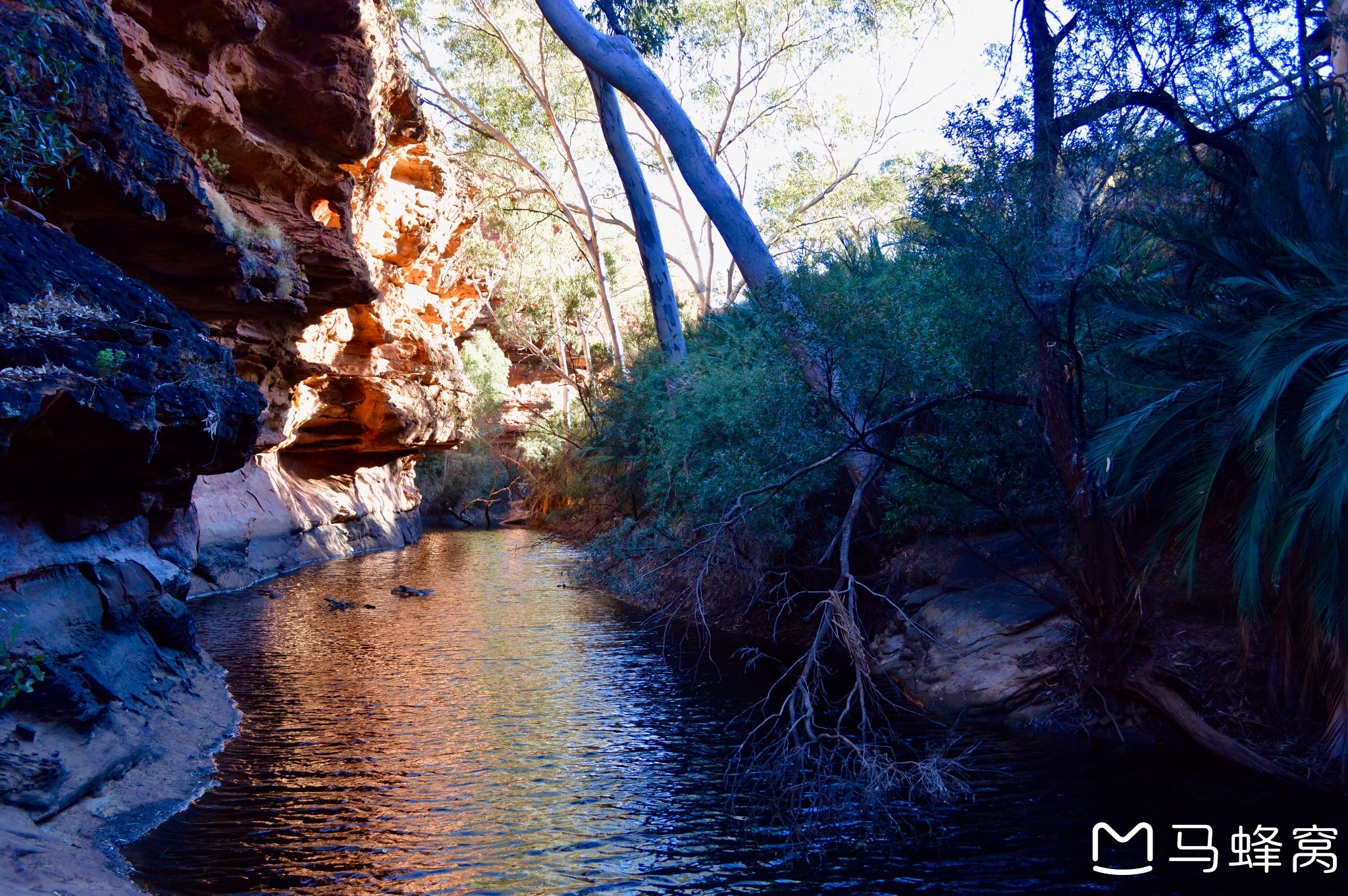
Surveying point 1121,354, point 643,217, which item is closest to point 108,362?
point 1121,354

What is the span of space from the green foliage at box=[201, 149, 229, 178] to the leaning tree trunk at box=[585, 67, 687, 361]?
7146 millimetres

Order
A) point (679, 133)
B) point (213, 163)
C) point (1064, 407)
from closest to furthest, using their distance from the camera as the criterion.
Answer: point (1064, 407) < point (679, 133) < point (213, 163)

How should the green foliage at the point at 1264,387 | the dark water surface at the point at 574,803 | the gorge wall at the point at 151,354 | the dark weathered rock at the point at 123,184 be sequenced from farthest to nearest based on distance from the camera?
the dark weathered rock at the point at 123,184 → the gorge wall at the point at 151,354 → the green foliage at the point at 1264,387 → the dark water surface at the point at 574,803

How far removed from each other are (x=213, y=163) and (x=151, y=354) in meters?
7.91

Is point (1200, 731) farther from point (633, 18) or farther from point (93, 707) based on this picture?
point (633, 18)

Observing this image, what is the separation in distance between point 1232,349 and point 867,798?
15.2 ft

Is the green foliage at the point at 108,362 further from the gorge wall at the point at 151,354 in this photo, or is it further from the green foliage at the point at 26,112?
the green foliage at the point at 26,112

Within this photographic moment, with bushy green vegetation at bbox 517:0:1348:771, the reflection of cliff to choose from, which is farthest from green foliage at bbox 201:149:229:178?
bushy green vegetation at bbox 517:0:1348:771

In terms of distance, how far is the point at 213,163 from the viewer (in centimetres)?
1530

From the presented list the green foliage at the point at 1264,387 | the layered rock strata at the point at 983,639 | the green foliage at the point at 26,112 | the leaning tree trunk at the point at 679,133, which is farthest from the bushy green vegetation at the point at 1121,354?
the green foliage at the point at 26,112

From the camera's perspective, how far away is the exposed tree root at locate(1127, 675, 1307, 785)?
7750 mm

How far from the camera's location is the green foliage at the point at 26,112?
6.54m

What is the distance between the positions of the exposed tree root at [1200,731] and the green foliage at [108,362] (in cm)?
933

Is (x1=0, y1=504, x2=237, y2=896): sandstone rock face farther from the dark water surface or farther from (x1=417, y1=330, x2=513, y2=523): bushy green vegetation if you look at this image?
(x1=417, y1=330, x2=513, y2=523): bushy green vegetation
